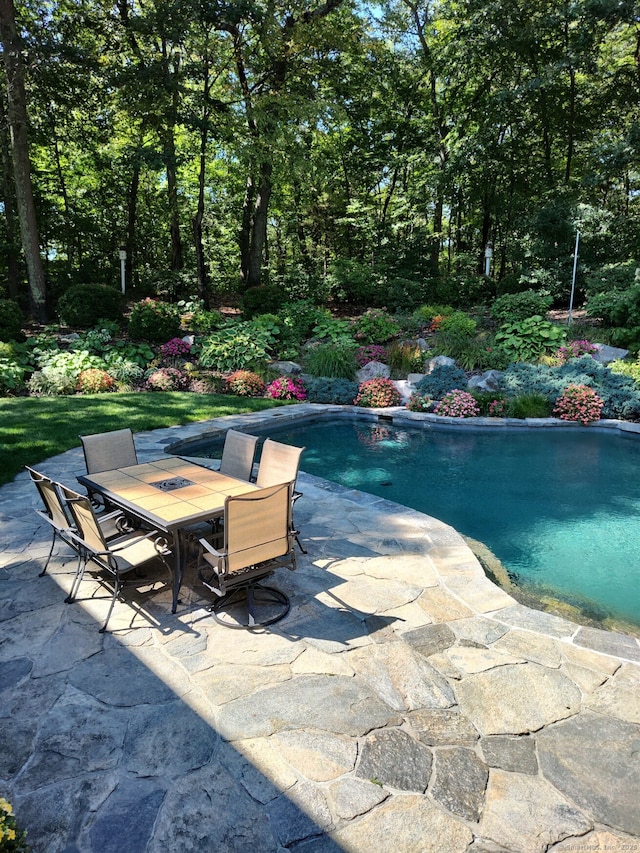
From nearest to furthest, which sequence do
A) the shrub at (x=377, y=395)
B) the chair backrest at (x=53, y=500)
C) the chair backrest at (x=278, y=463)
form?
the chair backrest at (x=53, y=500) < the chair backrest at (x=278, y=463) < the shrub at (x=377, y=395)

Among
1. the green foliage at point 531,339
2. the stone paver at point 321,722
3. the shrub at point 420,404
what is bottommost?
the stone paver at point 321,722

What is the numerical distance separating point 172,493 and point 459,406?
697 centimetres

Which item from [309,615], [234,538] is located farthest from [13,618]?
[309,615]

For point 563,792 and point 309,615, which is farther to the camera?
point 309,615

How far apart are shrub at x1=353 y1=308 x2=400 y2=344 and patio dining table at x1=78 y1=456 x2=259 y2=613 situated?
9.09 meters

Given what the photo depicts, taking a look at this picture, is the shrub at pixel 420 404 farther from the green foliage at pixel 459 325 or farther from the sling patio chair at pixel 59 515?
the sling patio chair at pixel 59 515

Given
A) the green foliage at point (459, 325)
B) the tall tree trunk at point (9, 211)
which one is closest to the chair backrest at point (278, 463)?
the green foliage at point (459, 325)

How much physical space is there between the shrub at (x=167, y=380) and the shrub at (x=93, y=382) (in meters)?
0.78

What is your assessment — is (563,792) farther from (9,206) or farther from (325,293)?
(9,206)

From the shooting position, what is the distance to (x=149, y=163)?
40.7 ft

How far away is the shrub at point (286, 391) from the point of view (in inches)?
424

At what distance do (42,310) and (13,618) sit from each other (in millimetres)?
11807

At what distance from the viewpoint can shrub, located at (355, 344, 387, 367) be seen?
11875 millimetres

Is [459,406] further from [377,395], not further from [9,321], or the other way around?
[9,321]
